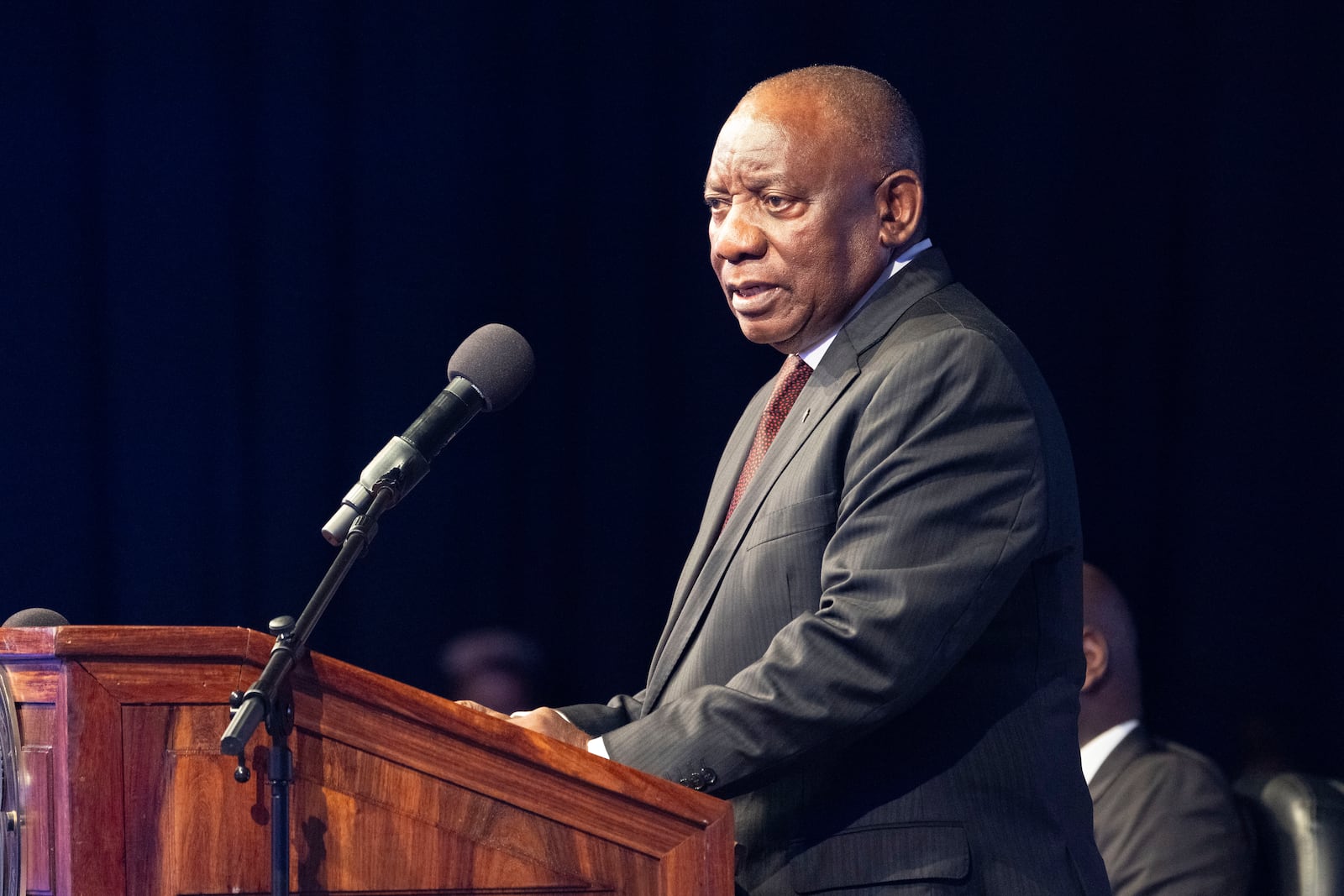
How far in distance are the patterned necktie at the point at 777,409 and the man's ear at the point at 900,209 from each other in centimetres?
19

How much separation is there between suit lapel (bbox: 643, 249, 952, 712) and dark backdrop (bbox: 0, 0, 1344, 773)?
2.11 m

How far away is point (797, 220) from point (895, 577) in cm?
53

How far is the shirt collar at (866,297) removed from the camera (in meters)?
1.97

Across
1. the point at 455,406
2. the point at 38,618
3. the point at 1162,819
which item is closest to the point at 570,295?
the point at 1162,819

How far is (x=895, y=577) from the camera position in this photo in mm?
1607

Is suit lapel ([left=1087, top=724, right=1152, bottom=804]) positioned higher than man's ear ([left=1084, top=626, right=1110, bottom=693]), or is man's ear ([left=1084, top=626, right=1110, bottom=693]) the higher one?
man's ear ([left=1084, top=626, right=1110, bottom=693])

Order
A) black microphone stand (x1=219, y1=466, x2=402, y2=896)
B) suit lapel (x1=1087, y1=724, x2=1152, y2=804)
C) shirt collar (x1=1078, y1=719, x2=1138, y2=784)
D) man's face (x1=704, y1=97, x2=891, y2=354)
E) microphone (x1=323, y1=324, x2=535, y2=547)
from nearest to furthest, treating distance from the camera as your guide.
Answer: black microphone stand (x1=219, y1=466, x2=402, y2=896) → microphone (x1=323, y1=324, x2=535, y2=547) → man's face (x1=704, y1=97, x2=891, y2=354) → suit lapel (x1=1087, y1=724, x2=1152, y2=804) → shirt collar (x1=1078, y1=719, x2=1138, y2=784)

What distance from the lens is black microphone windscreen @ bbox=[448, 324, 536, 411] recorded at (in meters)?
1.70

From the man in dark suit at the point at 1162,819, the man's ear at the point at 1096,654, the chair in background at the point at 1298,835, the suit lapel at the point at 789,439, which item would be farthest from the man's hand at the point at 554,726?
the man's ear at the point at 1096,654

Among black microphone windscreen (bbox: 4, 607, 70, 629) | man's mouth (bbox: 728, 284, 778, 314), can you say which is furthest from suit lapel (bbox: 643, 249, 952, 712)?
black microphone windscreen (bbox: 4, 607, 70, 629)

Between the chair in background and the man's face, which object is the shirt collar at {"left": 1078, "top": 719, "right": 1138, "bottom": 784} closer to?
the chair in background

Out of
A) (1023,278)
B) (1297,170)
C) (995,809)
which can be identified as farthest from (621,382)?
(995,809)

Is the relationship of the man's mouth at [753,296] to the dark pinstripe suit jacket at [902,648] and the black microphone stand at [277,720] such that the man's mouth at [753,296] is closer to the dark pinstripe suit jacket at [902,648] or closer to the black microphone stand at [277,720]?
the dark pinstripe suit jacket at [902,648]

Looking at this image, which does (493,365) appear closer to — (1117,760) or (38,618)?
(38,618)
